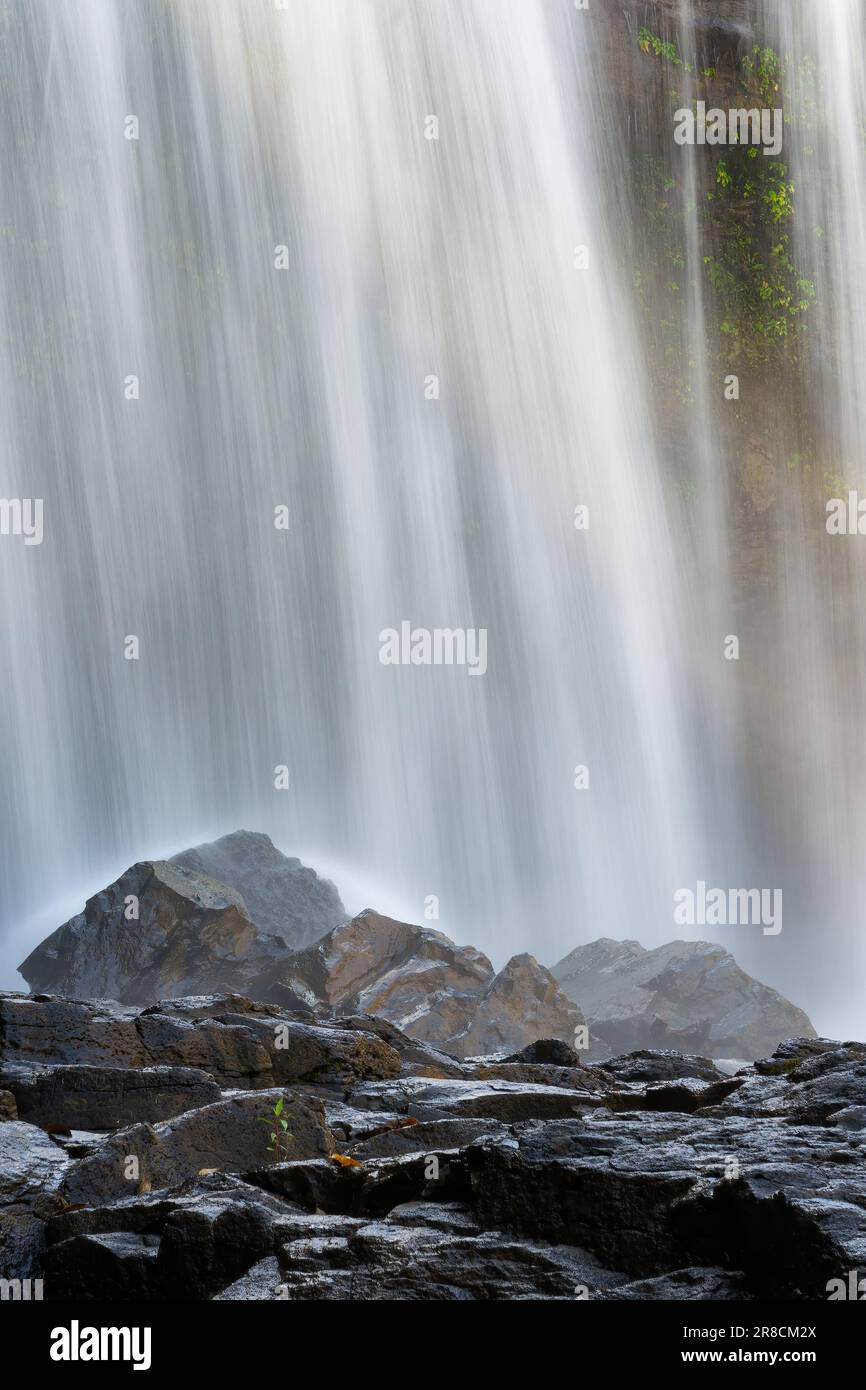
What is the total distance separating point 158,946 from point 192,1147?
14786 mm

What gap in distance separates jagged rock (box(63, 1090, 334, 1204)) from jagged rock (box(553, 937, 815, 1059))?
59.7 feet

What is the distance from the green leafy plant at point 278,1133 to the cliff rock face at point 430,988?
→ 41.5 feet

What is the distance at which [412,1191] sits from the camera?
15.5 ft

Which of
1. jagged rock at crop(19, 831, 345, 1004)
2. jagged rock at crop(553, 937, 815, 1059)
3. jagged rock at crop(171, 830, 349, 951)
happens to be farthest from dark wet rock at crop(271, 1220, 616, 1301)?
jagged rock at crop(171, 830, 349, 951)

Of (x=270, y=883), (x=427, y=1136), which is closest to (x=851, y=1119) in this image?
(x=427, y=1136)

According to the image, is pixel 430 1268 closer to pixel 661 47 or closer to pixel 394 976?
pixel 394 976

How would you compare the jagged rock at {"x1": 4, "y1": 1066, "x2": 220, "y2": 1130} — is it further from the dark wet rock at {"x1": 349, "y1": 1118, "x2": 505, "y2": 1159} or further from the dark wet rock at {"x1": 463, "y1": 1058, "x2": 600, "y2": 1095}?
the dark wet rock at {"x1": 463, "y1": 1058, "x2": 600, "y2": 1095}

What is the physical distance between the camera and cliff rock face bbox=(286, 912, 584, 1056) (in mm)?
18984

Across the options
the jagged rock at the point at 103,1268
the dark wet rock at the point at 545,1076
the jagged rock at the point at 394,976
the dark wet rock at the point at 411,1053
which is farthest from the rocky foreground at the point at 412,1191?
the jagged rock at the point at 394,976

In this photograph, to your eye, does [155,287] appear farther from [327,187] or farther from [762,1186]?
[762,1186]

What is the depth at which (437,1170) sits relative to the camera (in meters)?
4.82

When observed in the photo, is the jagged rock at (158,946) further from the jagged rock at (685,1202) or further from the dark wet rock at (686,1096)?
the jagged rock at (685,1202)

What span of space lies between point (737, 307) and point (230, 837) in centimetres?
1836

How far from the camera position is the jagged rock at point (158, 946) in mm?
19500
